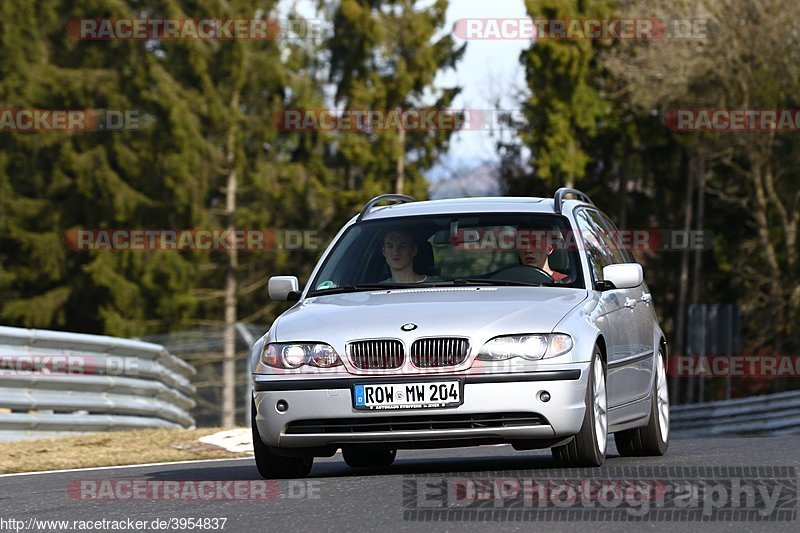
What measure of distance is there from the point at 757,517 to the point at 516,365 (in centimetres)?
200

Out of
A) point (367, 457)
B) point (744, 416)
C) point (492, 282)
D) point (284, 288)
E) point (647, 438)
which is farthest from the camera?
point (744, 416)

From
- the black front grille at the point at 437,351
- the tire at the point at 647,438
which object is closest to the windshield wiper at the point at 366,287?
the black front grille at the point at 437,351

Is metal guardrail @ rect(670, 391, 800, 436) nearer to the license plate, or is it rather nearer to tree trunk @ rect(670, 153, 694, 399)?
the license plate

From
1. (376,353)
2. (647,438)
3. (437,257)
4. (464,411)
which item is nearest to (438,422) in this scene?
(464,411)

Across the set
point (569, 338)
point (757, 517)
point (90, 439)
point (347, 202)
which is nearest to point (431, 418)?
point (569, 338)

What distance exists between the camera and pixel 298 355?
890 centimetres

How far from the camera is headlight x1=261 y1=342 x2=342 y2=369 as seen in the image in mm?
8812

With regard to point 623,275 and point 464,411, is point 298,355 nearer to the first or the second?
point 464,411

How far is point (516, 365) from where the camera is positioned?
867 centimetres

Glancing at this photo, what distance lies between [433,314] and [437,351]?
27 cm

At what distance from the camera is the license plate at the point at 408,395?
339 inches

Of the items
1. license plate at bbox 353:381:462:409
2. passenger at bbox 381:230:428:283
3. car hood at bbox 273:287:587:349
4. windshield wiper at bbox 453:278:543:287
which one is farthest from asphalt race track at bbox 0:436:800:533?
passenger at bbox 381:230:428:283

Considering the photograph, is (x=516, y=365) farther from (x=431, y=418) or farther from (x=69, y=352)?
(x=69, y=352)

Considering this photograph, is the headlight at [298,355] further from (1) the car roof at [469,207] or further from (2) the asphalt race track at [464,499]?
(1) the car roof at [469,207]
